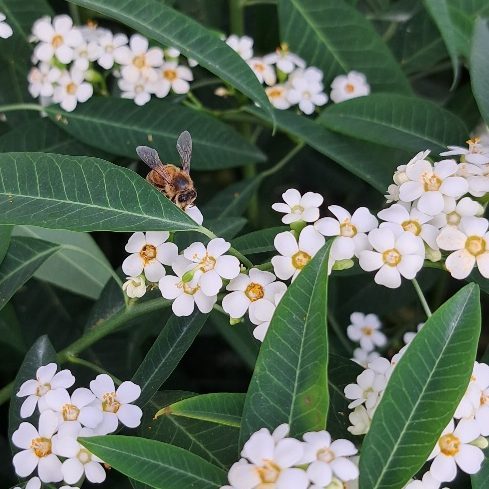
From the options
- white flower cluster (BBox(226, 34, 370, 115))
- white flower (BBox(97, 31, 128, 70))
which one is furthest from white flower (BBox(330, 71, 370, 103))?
white flower (BBox(97, 31, 128, 70))

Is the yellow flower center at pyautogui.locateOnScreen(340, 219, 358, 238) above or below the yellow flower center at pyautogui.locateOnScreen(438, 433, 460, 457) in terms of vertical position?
above

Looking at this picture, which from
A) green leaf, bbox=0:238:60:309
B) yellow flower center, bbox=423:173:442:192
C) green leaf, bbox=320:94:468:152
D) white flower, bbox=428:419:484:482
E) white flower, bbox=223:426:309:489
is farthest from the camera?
green leaf, bbox=320:94:468:152

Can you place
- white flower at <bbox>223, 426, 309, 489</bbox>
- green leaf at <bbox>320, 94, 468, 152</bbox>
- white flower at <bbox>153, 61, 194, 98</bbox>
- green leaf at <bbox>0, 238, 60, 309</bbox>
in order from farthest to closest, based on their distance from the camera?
white flower at <bbox>153, 61, 194, 98</bbox>, green leaf at <bbox>320, 94, 468, 152</bbox>, green leaf at <bbox>0, 238, 60, 309</bbox>, white flower at <bbox>223, 426, 309, 489</bbox>

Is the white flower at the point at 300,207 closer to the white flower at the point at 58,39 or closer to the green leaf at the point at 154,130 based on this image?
the green leaf at the point at 154,130

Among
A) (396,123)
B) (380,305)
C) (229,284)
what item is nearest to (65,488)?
(229,284)

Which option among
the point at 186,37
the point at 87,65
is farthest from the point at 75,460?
the point at 87,65

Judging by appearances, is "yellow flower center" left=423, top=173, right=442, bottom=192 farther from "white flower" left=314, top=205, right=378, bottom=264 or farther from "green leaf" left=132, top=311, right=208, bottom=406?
"green leaf" left=132, top=311, right=208, bottom=406

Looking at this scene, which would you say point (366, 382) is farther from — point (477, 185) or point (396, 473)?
point (477, 185)
